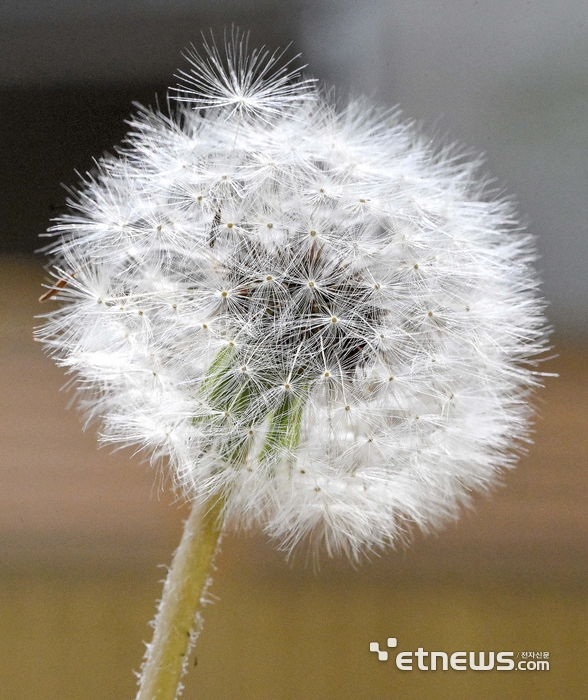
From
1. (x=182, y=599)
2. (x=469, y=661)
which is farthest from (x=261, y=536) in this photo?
(x=469, y=661)

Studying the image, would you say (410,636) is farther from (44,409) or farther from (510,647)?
(44,409)

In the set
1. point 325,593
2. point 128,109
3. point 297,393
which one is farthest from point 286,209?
point 325,593

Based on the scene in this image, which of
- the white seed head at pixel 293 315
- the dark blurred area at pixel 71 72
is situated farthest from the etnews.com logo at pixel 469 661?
the dark blurred area at pixel 71 72

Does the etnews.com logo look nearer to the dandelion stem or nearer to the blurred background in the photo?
the blurred background

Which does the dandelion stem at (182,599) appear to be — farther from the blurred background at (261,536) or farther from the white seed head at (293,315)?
the blurred background at (261,536)

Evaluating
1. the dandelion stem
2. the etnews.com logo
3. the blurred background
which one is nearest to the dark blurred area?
the blurred background
